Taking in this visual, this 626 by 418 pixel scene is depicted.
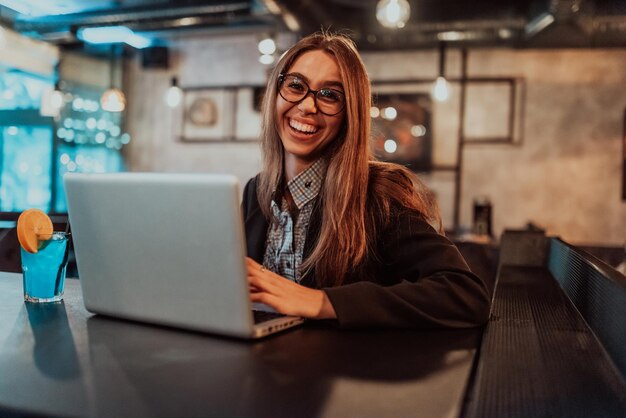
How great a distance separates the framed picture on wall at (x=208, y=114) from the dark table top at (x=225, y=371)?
617 cm

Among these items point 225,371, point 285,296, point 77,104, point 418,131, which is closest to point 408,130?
point 418,131

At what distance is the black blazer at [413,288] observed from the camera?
3.45 ft

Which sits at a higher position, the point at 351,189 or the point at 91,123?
the point at 91,123

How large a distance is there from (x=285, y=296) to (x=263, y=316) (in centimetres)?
6

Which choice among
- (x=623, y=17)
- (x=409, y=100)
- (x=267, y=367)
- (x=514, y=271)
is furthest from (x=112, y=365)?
(x=409, y=100)

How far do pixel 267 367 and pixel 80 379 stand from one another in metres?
0.22

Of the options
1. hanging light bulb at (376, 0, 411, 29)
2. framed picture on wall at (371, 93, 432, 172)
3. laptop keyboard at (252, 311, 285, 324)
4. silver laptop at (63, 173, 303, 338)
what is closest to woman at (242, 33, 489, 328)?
laptop keyboard at (252, 311, 285, 324)

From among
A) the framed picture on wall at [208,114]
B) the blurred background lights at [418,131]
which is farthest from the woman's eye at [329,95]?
the framed picture on wall at [208,114]

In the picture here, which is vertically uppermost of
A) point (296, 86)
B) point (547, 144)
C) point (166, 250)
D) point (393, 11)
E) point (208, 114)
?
point (393, 11)

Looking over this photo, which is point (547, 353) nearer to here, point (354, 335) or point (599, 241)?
point (354, 335)

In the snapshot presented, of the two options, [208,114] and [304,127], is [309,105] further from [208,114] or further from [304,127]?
[208,114]

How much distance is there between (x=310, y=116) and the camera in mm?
1593

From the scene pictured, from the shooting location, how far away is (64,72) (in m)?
7.11

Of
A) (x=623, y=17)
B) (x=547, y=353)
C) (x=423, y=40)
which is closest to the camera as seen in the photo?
(x=547, y=353)
